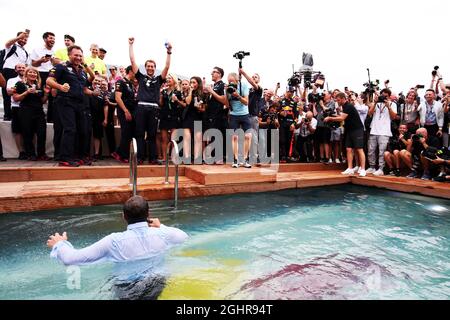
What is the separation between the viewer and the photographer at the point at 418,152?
7.59m

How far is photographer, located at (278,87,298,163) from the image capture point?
9.26 metres

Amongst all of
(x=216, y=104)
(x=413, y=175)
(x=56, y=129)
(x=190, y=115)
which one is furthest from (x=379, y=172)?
(x=56, y=129)

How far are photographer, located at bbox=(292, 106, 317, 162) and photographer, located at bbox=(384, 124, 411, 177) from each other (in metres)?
2.05

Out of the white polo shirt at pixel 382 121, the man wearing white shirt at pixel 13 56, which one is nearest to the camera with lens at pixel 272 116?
the white polo shirt at pixel 382 121

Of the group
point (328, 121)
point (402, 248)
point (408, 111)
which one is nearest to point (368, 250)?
point (402, 248)

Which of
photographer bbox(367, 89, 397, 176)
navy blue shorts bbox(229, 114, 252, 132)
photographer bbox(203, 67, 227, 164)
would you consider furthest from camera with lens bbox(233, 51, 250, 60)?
photographer bbox(367, 89, 397, 176)

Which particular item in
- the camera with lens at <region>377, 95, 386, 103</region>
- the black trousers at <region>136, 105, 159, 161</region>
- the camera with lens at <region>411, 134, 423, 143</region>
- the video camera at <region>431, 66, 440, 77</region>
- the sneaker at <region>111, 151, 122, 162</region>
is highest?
the video camera at <region>431, 66, 440, 77</region>

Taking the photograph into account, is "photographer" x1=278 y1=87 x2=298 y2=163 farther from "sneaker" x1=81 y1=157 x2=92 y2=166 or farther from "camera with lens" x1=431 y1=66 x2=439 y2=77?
"sneaker" x1=81 y1=157 x2=92 y2=166

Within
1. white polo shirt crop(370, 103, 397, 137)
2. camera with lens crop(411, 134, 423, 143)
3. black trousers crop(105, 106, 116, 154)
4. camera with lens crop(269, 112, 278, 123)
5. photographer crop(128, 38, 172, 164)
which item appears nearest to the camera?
photographer crop(128, 38, 172, 164)

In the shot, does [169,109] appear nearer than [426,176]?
Yes

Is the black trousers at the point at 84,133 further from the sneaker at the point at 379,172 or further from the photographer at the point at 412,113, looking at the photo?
the photographer at the point at 412,113

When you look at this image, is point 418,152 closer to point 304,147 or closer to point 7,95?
point 304,147

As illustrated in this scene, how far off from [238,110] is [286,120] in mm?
2482

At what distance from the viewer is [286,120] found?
931 centimetres
